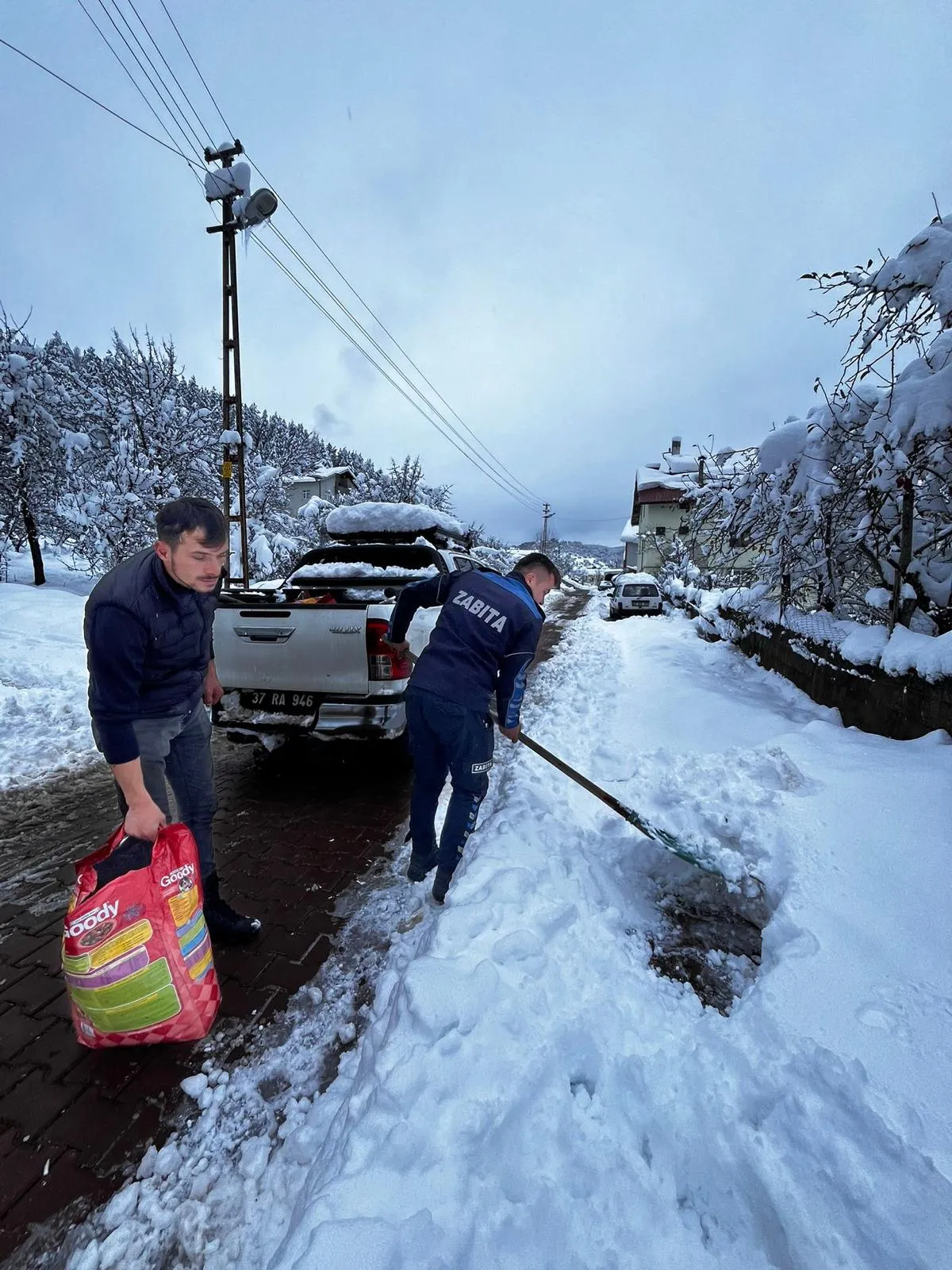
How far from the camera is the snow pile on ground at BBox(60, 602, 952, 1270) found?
4.15 feet

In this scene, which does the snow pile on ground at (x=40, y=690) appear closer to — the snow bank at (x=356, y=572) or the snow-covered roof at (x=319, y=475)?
the snow bank at (x=356, y=572)

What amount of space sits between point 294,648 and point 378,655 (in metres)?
0.69

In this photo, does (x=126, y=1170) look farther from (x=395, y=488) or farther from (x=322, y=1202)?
(x=395, y=488)

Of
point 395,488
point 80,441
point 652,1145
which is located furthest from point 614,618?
point 652,1145

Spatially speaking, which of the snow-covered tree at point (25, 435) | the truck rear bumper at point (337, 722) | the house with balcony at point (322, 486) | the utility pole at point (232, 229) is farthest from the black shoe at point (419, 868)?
the house with balcony at point (322, 486)

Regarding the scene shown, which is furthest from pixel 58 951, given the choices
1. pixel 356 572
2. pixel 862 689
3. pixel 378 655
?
pixel 862 689

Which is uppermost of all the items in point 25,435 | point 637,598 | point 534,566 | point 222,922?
point 25,435

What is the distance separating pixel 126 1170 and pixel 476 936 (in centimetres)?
129

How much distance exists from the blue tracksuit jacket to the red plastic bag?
1298mm

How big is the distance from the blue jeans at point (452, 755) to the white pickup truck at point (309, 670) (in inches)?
47.3

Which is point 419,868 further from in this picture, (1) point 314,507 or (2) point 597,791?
(1) point 314,507

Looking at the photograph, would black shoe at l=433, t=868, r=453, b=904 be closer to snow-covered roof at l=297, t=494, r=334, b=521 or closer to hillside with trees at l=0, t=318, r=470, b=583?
hillside with trees at l=0, t=318, r=470, b=583

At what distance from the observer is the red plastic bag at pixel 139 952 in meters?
1.70

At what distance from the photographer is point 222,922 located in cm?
251
